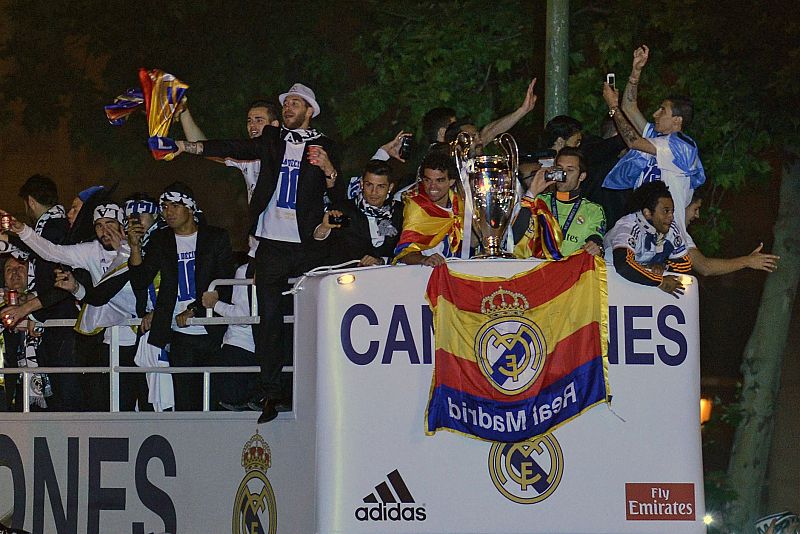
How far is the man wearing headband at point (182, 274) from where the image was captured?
928 cm

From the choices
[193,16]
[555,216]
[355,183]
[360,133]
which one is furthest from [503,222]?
[193,16]

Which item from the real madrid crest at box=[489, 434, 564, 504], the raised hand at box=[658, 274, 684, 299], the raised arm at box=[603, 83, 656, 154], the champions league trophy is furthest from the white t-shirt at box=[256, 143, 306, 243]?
the raised hand at box=[658, 274, 684, 299]

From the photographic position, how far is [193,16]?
60.6 ft

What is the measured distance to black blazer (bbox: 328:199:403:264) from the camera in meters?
8.93

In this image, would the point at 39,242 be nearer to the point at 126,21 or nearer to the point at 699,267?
the point at 699,267

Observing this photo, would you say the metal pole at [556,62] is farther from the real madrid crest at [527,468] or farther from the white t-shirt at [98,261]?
the real madrid crest at [527,468]

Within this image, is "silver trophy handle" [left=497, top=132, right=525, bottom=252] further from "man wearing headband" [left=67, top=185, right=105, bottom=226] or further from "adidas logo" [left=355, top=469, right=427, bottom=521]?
"man wearing headband" [left=67, top=185, right=105, bottom=226]

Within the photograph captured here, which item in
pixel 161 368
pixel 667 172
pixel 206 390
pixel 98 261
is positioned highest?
pixel 667 172

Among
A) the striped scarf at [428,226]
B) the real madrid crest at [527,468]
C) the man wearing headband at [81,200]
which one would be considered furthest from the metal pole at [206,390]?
→ the man wearing headband at [81,200]

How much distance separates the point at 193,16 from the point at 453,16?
4.02m

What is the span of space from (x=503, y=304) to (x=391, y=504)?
112cm

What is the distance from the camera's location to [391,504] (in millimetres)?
7012

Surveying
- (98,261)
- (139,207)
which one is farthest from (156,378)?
(139,207)

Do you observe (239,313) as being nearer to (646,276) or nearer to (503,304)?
(503,304)
